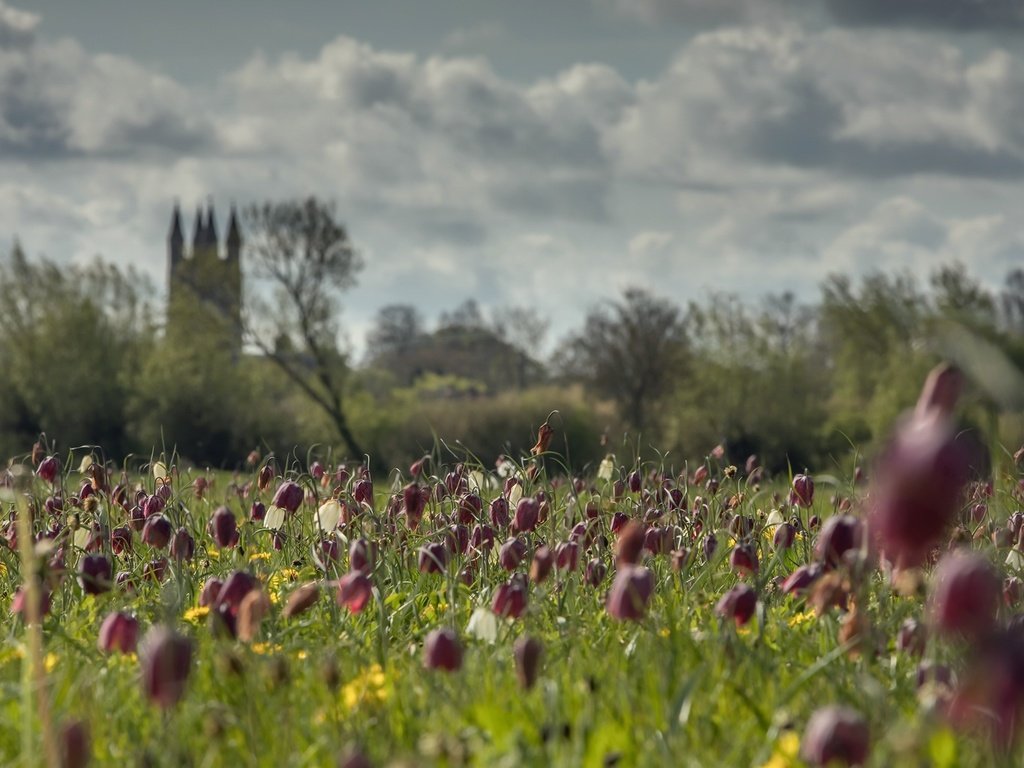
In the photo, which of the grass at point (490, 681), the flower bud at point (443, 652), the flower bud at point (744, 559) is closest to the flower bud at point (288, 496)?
the grass at point (490, 681)

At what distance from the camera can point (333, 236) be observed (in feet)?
131

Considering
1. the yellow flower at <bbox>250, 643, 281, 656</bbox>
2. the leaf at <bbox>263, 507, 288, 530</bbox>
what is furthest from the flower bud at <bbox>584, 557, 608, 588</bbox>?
the leaf at <bbox>263, 507, 288, 530</bbox>

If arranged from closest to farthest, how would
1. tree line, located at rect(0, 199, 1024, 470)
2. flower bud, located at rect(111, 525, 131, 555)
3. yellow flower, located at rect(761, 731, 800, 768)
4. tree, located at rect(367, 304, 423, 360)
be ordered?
yellow flower, located at rect(761, 731, 800, 768)
flower bud, located at rect(111, 525, 131, 555)
tree line, located at rect(0, 199, 1024, 470)
tree, located at rect(367, 304, 423, 360)

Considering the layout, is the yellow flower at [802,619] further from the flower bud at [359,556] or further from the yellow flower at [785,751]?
the yellow flower at [785,751]

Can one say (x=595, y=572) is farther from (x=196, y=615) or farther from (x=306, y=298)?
(x=306, y=298)

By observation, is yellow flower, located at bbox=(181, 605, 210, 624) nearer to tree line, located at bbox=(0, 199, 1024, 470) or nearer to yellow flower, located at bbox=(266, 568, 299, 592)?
yellow flower, located at bbox=(266, 568, 299, 592)

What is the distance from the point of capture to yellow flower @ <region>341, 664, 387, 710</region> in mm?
3127

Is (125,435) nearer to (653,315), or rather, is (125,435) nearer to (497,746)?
(653,315)

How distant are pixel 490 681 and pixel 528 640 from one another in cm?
53

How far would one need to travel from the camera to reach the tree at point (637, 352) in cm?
4009

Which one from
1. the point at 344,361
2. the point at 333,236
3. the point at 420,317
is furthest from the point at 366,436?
the point at 420,317

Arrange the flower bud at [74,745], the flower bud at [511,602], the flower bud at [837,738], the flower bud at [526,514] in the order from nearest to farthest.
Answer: the flower bud at [837,738] < the flower bud at [74,745] < the flower bud at [511,602] < the flower bud at [526,514]

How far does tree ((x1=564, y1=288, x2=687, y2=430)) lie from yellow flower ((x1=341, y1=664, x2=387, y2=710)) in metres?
36.8

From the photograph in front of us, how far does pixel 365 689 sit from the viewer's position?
3145 millimetres
